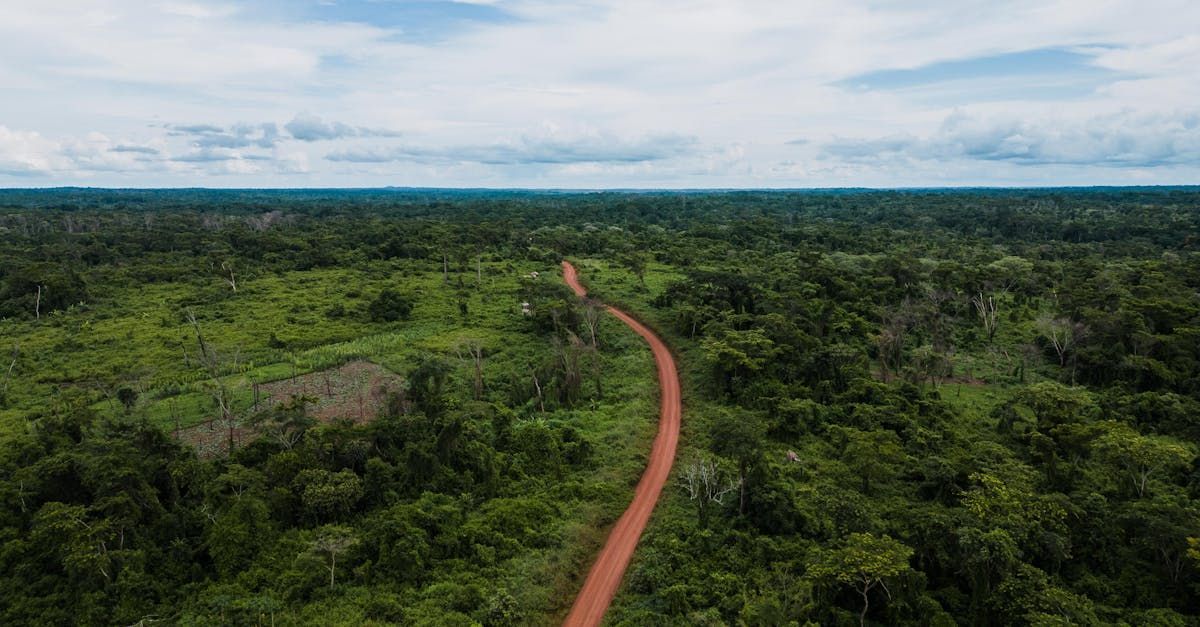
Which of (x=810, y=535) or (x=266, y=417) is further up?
(x=266, y=417)

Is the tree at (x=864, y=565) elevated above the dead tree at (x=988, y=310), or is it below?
below

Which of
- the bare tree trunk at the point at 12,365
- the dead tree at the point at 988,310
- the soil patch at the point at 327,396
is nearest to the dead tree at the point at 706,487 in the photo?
the soil patch at the point at 327,396

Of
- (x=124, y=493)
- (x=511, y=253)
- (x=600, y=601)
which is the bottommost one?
(x=600, y=601)

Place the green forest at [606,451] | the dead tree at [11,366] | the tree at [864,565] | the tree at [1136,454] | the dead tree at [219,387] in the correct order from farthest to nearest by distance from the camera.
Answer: the dead tree at [11,366] → the dead tree at [219,387] → the tree at [1136,454] → the green forest at [606,451] → the tree at [864,565]

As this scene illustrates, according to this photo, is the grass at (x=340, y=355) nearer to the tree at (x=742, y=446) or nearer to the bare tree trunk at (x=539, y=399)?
the bare tree trunk at (x=539, y=399)

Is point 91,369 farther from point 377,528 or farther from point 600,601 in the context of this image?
point 600,601

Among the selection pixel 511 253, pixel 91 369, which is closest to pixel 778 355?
pixel 91 369
